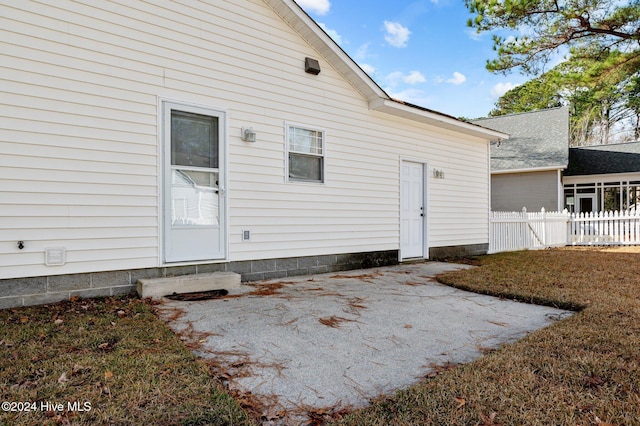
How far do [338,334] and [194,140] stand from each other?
331 cm

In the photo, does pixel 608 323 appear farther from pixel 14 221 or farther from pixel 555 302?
pixel 14 221

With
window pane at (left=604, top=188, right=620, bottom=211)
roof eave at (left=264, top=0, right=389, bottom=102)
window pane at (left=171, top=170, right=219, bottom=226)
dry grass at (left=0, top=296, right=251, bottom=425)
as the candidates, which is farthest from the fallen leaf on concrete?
window pane at (left=604, top=188, right=620, bottom=211)

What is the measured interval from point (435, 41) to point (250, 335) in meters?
17.9

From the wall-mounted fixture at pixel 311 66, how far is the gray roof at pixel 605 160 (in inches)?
611

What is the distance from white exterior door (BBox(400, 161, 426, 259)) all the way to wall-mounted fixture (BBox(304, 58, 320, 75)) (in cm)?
263

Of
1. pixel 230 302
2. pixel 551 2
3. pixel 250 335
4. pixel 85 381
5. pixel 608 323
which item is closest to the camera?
pixel 85 381

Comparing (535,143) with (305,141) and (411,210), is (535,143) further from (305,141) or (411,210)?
(305,141)

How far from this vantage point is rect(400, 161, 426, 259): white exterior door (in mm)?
7547

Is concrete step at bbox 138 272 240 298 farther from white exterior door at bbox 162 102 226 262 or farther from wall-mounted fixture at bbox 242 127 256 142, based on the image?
wall-mounted fixture at bbox 242 127 256 142

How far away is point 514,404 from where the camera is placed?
192 cm

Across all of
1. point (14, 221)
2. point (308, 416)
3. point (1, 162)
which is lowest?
point (308, 416)

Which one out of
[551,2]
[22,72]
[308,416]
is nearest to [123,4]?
[22,72]

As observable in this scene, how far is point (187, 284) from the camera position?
14.5ft

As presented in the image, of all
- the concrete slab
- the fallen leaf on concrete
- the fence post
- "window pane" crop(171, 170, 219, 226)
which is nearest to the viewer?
the concrete slab
